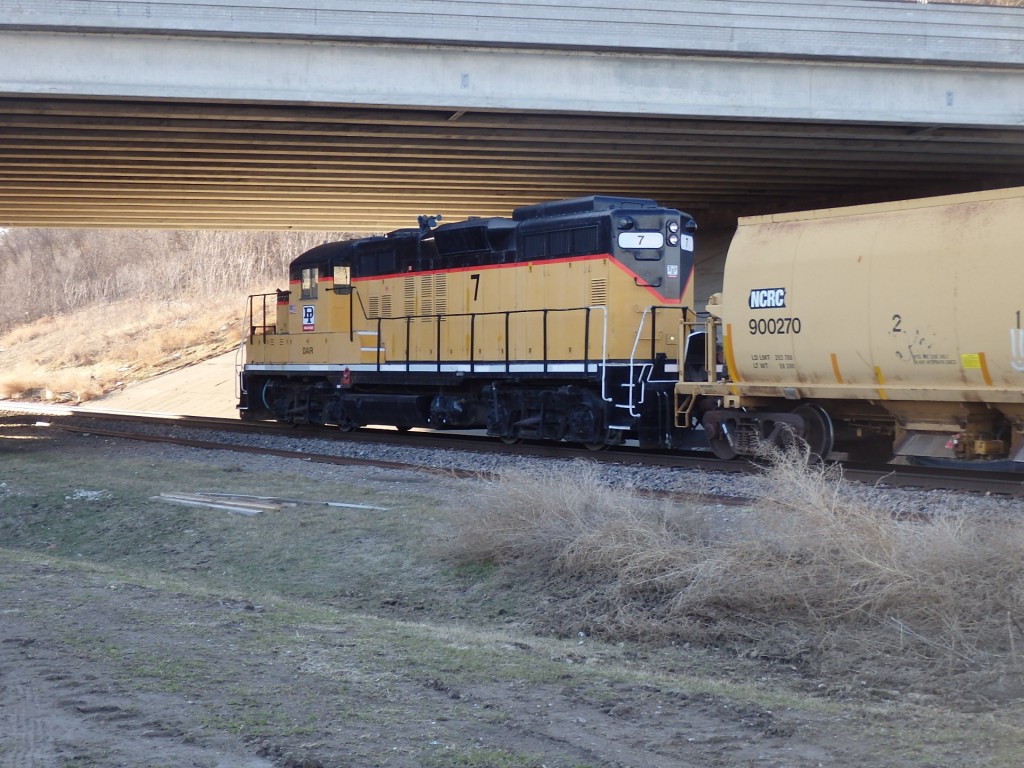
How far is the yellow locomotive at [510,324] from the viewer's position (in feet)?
51.0

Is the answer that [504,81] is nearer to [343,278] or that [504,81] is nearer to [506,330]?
[506,330]

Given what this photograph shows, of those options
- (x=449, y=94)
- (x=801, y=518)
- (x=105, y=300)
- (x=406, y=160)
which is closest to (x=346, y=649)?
(x=801, y=518)

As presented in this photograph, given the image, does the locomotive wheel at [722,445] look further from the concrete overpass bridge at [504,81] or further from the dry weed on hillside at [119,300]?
the dry weed on hillside at [119,300]

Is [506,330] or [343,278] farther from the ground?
[343,278]

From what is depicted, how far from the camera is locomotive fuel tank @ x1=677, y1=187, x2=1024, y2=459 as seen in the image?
10.8 m

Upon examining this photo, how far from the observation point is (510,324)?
16859 mm

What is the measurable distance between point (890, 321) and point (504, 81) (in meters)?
8.73

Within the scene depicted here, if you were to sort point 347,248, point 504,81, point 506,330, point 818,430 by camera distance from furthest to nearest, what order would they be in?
1. point 347,248
2. point 504,81
3. point 506,330
4. point 818,430

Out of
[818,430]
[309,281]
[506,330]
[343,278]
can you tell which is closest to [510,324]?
[506,330]

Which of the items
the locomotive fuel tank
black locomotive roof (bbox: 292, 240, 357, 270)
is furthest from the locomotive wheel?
black locomotive roof (bbox: 292, 240, 357, 270)

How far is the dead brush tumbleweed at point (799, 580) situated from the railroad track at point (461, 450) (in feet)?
6.74

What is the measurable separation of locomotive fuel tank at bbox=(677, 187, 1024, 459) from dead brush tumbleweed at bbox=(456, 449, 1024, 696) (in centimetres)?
370

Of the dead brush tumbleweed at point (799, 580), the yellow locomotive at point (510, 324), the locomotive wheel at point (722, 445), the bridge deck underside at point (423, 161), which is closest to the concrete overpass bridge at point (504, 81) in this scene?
the bridge deck underside at point (423, 161)

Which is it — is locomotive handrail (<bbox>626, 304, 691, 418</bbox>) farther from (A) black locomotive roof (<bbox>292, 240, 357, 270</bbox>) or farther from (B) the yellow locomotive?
(A) black locomotive roof (<bbox>292, 240, 357, 270</bbox>)
